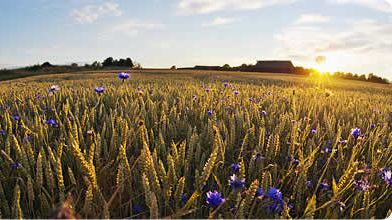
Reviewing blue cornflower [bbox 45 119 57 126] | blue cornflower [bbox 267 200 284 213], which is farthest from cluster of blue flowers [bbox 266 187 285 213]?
blue cornflower [bbox 45 119 57 126]

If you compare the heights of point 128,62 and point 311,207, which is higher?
point 128,62

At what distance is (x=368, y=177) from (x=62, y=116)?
7.40 feet

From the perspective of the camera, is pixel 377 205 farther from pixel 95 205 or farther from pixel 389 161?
pixel 95 205

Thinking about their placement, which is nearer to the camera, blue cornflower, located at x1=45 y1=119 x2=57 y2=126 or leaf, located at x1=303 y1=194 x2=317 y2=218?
leaf, located at x1=303 y1=194 x2=317 y2=218

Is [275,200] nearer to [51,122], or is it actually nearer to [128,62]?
[51,122]

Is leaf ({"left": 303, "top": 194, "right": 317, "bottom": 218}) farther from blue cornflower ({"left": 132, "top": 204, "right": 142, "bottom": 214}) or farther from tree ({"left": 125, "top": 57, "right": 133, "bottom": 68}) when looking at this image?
tree ({"left": 125, "top": 57, "right": 133, "bottom": 68})

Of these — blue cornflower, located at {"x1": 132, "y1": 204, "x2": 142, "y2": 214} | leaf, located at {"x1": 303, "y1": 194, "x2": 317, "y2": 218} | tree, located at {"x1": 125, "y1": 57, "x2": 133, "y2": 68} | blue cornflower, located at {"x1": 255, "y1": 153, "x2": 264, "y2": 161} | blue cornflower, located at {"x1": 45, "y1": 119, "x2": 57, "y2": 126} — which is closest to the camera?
leaf, located at {"x1": 303, "y1": 194, "x2": 317, "y2": 218}

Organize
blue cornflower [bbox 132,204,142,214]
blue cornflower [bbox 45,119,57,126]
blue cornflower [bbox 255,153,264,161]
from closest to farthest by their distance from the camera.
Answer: blue cornflower [bbox 132,204,142,214] < blue cornflower [bbox 255,153,264,161] < blue cornflower [bbox 45,119,57,126]

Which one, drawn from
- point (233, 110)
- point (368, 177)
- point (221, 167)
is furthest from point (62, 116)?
point (368, 177)

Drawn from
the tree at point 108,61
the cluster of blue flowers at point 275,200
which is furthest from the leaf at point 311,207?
the tree at point 108,61

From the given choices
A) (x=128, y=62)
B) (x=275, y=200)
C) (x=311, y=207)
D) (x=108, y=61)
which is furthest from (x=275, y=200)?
(x=108, y=61)

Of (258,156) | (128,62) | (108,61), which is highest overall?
(108,61)

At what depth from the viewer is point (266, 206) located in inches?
48.9

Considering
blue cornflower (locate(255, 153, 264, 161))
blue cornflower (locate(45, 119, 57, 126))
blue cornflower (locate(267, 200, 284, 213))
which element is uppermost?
blue cornflower (locate(45, 119, 57, 126))
